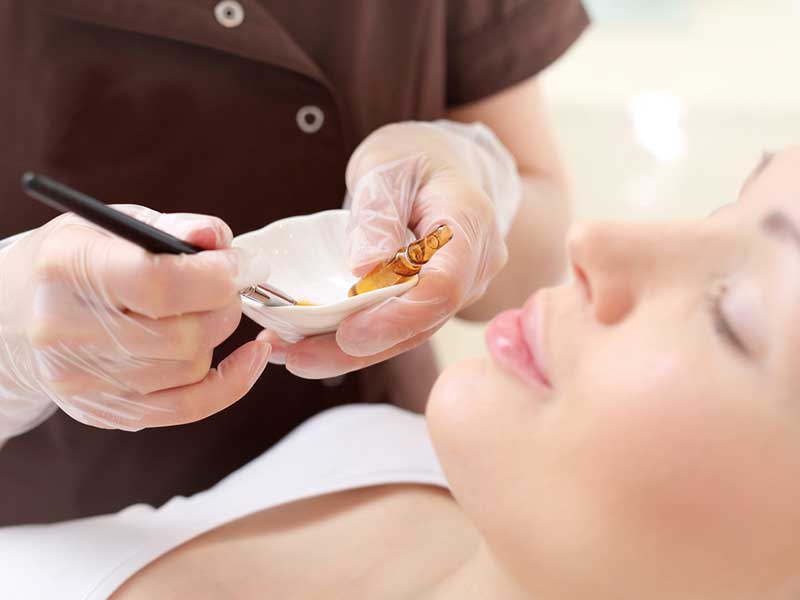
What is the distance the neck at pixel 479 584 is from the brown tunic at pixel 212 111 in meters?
0.37

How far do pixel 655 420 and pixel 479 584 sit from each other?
0.84 ft

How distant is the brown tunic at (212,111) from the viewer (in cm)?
83

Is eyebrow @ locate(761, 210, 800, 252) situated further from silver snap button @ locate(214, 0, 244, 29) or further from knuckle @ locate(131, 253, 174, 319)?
silver snap button @ locate(214, 0, 244, 29)

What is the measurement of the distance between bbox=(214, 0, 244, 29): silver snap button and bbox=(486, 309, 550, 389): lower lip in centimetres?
42

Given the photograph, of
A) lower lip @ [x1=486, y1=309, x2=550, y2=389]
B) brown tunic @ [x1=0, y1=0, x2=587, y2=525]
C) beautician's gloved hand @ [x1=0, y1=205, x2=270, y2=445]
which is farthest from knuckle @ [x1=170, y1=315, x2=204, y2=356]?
brown tunic @ [x1=0, y1=0, x2=587, y2=525]

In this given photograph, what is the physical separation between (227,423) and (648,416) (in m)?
0.62

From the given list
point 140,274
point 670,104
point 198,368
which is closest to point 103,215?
point 140,274

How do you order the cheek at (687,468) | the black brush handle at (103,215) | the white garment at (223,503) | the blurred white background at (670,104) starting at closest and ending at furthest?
1. the black brush handle at (103,215)
2. the cheek at (687,468)
3. the white garment at (223,503)
4. the blurred white background at (670,104)

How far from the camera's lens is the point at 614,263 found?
62 cm

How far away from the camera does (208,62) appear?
870 mm

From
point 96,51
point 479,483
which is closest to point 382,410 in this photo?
point 479,483

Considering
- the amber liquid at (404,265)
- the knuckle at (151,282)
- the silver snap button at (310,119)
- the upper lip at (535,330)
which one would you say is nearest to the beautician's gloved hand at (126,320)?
the knuckle at (151,282)

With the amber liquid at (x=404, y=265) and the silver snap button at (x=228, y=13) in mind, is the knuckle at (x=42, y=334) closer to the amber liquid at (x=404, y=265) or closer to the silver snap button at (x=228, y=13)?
the amber liquid at (x=404, y=265)

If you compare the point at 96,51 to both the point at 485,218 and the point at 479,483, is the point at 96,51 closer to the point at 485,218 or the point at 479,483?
the point at 485,218
